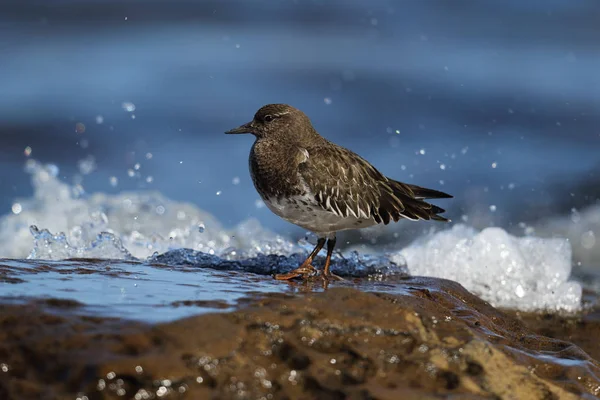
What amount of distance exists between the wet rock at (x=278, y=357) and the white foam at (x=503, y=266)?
331cm

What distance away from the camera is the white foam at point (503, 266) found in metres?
6.54

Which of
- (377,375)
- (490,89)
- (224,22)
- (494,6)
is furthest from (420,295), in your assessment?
(494,6)

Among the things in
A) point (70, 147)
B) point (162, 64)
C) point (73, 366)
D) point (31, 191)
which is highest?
point (162, 64)

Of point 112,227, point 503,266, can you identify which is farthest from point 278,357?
point 112,227

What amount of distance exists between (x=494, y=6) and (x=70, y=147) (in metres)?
10.5

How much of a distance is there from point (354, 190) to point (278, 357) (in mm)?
A: 2762

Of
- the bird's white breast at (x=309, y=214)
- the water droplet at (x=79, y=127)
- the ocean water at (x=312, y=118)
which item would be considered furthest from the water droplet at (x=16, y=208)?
the bird's white breast at (x=309, y=214)

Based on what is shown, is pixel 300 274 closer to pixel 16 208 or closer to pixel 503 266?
pixel 503 266

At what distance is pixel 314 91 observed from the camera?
14008mm

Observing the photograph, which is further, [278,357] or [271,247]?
[271,247]

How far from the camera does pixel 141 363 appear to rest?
2.55 metres

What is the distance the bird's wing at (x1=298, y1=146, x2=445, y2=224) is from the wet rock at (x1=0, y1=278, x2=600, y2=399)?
76.4 inches

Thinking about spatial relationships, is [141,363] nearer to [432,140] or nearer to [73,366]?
[73,366]

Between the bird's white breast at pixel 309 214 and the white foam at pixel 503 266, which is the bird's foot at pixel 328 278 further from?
the white foam at pixel 503 266
